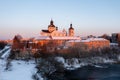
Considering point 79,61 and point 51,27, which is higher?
point 51,27

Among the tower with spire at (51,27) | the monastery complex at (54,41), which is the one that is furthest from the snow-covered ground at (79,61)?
the tower with spire at (51,27)

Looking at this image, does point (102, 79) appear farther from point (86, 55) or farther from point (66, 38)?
point (66, 38)

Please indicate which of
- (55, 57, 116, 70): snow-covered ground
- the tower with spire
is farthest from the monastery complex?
(55, 57, 116, 70): snow-covered ground

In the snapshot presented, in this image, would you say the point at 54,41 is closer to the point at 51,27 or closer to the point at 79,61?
the point at 51,27

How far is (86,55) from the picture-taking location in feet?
209

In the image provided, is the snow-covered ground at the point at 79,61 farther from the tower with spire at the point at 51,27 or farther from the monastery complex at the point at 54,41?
the tower with spire at the point at 51,27

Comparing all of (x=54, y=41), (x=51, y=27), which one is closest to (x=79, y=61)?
(x=54, y=41)

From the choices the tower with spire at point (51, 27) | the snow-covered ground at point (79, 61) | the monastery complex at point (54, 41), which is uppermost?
the tower with spire at point (51, 27)

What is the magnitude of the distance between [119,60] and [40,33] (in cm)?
3592

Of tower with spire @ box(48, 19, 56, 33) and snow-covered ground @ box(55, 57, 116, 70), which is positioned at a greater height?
tower with spire @ box(48, 19, 56, 33)

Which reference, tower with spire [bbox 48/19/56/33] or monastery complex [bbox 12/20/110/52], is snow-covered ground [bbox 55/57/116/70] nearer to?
monastery complex [bbox 12/20/110/52]

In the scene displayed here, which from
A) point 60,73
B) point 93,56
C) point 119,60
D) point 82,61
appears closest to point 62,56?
point 82,61

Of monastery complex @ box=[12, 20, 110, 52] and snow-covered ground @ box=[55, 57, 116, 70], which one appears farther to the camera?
→ monastery complex @ box=[12, 20, 110, 52]

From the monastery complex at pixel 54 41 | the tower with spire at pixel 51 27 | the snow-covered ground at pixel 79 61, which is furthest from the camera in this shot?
the tower with spire at pixel 51 27
